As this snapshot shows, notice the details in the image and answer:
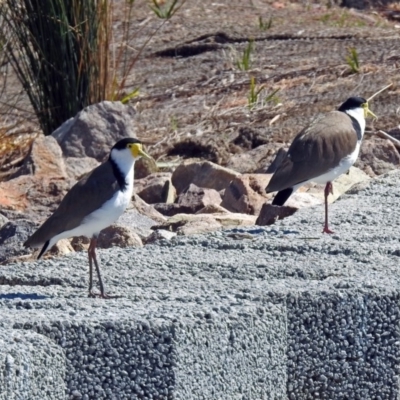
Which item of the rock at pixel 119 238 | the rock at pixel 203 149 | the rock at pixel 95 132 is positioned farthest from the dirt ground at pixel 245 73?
the rock at pixel 119 238

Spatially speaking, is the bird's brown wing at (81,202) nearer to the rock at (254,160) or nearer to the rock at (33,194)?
the rock at (33,194)

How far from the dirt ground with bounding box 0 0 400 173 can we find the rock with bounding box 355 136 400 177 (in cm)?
98

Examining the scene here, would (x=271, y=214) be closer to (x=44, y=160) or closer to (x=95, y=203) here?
(x=95, y=203)

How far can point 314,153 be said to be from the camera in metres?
7.29

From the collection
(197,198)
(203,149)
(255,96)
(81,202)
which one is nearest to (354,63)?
(255,96)

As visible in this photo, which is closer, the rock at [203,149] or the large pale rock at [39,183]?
the large pale rock at [39,183]

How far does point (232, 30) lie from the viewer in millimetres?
15125

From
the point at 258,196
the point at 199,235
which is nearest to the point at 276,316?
the point at 199,235

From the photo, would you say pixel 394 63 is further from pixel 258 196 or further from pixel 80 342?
pixel 80 342

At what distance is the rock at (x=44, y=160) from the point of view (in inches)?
362

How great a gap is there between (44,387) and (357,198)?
381cm

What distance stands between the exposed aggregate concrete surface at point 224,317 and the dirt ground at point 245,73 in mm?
4145

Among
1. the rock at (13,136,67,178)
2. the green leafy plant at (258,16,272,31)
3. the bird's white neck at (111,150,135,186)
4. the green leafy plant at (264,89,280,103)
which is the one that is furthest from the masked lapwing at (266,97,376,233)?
the green leafy plant at (258,16,272,31)

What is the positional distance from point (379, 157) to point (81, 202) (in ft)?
14.1
